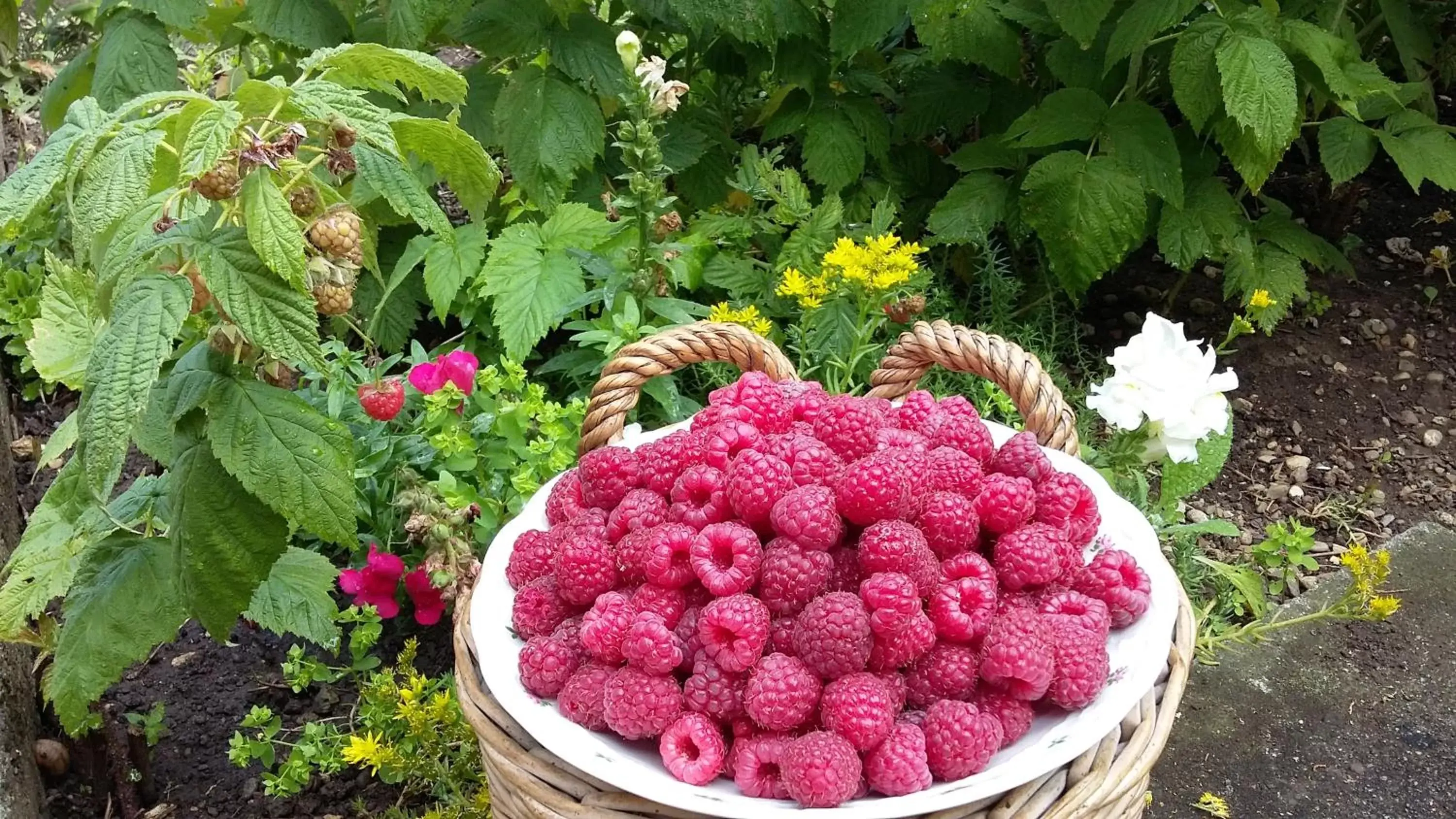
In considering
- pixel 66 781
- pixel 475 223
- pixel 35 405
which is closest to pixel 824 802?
pixel 66 781

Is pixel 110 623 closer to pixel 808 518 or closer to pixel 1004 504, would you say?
pixel 808 518

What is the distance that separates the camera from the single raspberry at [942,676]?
1.07m

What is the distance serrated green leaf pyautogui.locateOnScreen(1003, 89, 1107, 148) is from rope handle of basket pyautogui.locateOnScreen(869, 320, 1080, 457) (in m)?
1.04

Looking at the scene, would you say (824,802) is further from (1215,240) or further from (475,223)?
(1215,240)

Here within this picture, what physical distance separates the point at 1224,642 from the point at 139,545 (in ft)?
5.88

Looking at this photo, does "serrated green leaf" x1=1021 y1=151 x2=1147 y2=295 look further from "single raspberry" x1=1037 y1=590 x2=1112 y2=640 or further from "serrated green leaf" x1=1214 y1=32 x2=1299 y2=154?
"single raspberry" x1=1037 y1=590 x2=1112 y2=640

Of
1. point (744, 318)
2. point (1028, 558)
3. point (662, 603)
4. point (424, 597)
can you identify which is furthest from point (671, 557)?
point (744, 318)

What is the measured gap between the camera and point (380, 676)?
63.2 inches

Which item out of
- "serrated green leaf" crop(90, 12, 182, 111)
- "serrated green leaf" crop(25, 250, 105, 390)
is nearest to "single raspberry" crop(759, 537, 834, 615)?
"serrated green leaf" crop(25, 250, 105, 390)

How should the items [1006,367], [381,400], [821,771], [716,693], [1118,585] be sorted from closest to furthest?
1. [821,771]
2. [716,693]
3. [1118,585]
4. [1006,367]
5. [381,400]

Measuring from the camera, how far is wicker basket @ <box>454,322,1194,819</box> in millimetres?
1000

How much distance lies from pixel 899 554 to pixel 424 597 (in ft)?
3.25

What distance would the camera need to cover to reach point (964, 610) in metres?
1.10

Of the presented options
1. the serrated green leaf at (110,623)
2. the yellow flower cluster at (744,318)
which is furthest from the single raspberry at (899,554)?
the yellow flower cluster at (744,318)
